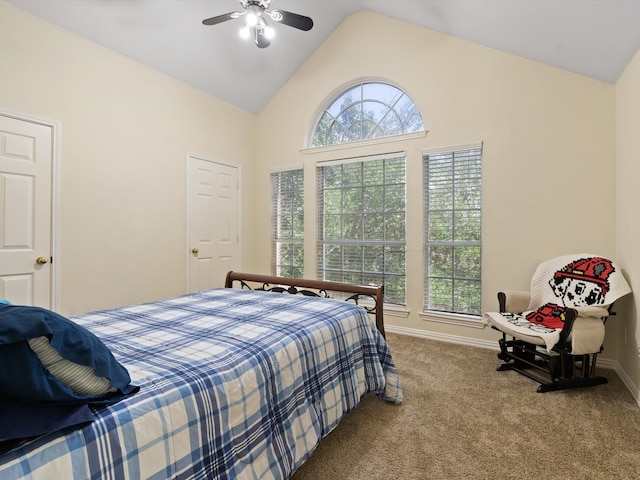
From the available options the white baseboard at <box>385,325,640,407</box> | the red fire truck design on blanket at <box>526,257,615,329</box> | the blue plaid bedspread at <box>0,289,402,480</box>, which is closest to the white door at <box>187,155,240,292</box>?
the blue plaid bedspread at <box>0,289,402,480</box>

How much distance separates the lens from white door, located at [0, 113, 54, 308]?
2.71 meters

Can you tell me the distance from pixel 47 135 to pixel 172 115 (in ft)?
4.28

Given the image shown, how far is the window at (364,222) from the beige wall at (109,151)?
1727 mm

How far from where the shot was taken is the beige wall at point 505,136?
300 centimetres

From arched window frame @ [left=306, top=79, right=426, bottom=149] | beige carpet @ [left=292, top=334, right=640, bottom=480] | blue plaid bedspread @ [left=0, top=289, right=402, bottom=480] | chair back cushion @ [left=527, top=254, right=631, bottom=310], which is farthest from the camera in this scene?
arched window frame @ [left=306, top=79, right=426, bottom=149]

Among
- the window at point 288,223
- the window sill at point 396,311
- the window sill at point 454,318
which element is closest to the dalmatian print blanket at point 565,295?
the window sill at point 454,318

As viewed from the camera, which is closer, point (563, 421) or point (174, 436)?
point (174, 436)

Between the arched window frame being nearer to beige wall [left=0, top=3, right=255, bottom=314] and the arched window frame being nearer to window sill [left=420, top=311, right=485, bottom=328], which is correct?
beige wall [left=0, top=3, right=255, bottom=314]

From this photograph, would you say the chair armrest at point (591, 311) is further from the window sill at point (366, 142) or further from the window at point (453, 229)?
the window sill at point (366, 142)

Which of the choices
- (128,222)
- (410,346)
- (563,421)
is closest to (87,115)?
(128,222)

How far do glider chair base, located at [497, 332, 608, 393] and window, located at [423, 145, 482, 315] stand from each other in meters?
0.68

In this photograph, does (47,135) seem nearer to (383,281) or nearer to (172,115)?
(172,115)

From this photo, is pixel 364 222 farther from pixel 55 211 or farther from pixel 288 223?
pixel 55 211

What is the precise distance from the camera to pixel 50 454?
0.81 m
